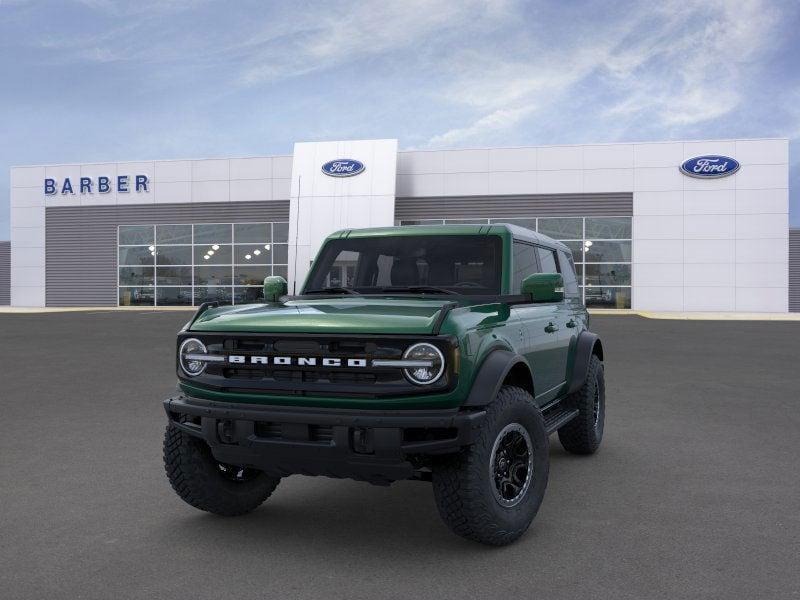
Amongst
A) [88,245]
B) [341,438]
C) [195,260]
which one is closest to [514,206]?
[195,260]

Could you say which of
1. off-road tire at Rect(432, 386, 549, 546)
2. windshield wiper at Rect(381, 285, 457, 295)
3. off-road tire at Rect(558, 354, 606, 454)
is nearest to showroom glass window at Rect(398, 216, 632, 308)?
off-road tire at Rect(558, 354, 606, 454)

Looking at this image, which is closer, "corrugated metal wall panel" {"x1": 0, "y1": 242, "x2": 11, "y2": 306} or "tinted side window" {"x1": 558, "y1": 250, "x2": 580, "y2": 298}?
"tinted side window" {"x1": 558, "y1": 250, "x2": 580, "y2": 298}

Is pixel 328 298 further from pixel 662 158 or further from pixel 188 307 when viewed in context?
pixel 188 307

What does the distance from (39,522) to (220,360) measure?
1.67 m

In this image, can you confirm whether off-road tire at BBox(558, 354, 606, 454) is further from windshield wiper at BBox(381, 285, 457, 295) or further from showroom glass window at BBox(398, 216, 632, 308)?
showroom glass window at BBox(398, 216, 632, 308)

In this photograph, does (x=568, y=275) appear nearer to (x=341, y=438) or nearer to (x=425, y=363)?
(x=425, y=363)

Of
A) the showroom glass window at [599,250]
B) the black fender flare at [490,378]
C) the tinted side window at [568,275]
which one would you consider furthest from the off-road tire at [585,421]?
the showroom glass window at [599,250]

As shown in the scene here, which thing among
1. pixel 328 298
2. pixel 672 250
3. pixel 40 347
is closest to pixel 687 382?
pixel 328 298

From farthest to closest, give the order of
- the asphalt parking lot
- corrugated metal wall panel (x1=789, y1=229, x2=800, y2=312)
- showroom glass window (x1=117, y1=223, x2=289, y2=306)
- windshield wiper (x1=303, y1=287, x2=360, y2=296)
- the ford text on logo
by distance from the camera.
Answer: the ford text on logo
showroom glass window (x1=117, y1=223, x2=289, y2=306)
corrugated metal wall panel (x1=789, y1=229, x2=800, y2=312)
windshield wiper (x1=303, y1=287, x2=360, y2=296)
the asphalt parking lot

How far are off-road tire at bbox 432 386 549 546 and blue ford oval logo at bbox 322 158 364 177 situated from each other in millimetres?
30806

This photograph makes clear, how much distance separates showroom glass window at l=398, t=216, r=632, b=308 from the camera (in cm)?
3391

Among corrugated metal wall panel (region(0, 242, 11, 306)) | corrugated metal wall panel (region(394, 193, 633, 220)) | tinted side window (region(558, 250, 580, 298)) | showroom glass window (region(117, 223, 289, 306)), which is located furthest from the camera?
corrugated metal wall panel (region(0, 242, 11, 306))

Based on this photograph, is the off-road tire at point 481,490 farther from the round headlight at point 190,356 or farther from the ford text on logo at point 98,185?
the ford text on logo at point 98,185

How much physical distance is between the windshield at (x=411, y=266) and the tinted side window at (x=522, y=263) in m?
0.17
